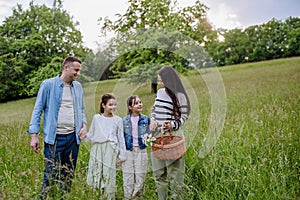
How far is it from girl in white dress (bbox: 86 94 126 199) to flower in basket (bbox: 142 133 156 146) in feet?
1.02

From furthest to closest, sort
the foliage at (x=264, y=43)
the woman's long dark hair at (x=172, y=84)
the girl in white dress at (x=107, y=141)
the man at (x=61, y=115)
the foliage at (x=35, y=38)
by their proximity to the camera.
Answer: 1. the foliage at (x=264, y=43)
2. the foliage at (x=35, y=38)
3. the man at (x=61, y=115)
4. the girl in white dress at (x=107, y=141)
5. the woman's long dark hair at (x=172, y=84)

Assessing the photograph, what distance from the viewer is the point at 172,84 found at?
8.70 feet

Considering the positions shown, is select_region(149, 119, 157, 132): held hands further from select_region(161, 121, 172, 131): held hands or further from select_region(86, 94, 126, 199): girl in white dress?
select_region(86, 94, 126, 199): girl in white dress

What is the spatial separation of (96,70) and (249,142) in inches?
98.9

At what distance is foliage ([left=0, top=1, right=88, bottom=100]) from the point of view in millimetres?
24656

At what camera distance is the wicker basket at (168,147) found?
8.90 feet

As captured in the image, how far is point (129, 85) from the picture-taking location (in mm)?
2637

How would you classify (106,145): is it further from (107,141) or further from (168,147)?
(168,147)

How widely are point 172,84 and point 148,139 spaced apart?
20.9 inches

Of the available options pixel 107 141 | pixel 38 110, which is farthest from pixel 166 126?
pixel 38 110

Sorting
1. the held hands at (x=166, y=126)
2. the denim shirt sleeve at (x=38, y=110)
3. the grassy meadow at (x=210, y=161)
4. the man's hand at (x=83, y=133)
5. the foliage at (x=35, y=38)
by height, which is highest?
the foliage at (x=35, y=38)

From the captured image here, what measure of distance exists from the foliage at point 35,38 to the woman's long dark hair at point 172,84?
20.4 m

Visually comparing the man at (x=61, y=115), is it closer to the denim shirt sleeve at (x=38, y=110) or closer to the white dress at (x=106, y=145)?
the denim shirt sleeve at (x=38, y=110)

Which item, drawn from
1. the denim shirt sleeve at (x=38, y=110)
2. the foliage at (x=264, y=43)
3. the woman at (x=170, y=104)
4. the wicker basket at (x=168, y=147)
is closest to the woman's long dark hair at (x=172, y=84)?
the woman at (x=170, y=104)
